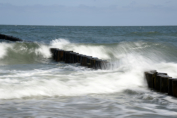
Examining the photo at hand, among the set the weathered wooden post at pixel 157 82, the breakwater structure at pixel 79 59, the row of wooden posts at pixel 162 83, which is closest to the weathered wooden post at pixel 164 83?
the row of wooden posts at pixel 162 83

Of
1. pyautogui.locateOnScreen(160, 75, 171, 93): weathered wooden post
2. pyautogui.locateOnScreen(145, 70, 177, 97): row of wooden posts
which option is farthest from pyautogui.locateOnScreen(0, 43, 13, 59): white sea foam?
pyautogui.locateOnScreen(160, 75, 171, 93): weathered wooden post

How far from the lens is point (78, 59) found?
10.1m

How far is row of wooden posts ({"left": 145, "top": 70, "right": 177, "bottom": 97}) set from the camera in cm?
520

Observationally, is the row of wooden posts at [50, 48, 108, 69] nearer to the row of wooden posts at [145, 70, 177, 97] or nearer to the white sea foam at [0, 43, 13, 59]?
the white sea foam at [0, 43, 13, 59]

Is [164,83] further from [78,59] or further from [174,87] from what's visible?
[78,59]

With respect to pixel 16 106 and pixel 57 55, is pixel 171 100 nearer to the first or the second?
pixel 16 106

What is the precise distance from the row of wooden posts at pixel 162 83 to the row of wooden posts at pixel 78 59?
2400 millimetres

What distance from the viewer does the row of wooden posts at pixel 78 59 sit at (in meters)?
8.46

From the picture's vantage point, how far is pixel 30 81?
6355 mm

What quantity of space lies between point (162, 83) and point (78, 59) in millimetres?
4941

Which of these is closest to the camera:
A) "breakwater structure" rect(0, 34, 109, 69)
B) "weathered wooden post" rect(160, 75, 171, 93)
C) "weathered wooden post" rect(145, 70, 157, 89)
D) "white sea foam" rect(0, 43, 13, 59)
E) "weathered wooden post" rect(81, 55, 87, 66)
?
"weathered wooden post" rect(160, 75, 171, 93)

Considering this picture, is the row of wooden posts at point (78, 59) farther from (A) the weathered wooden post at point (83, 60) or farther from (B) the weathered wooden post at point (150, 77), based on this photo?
(B) the weathered wooden post at point (150, 77)

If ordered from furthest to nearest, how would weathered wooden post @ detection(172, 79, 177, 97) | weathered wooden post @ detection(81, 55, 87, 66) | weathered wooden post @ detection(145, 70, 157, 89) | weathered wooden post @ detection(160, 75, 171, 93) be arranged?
weathered wooden post @ detection(81, 55, 87, 66), weathered wooden post @ detection(145, 70, 157, 89), weathered wooden post @ detection(160, 75, 171, 93), weathered wooden post @ detection(172, 79, 177, 97)

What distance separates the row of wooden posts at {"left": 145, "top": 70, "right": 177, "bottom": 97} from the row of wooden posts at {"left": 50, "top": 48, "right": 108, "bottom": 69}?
7.87 ft
